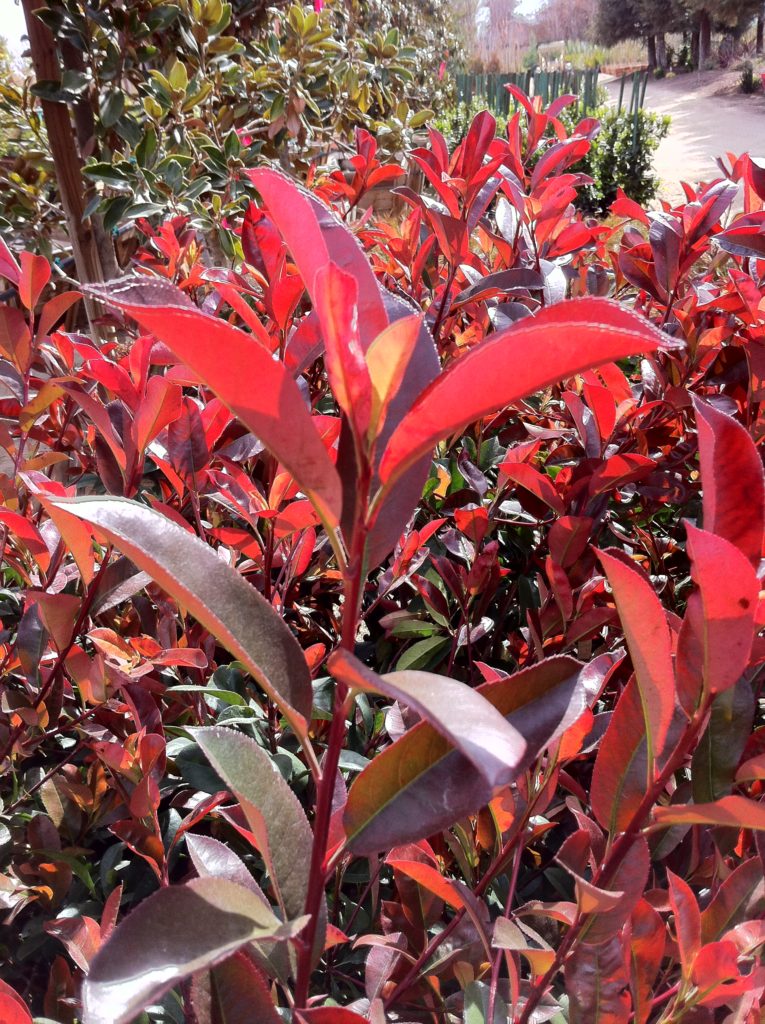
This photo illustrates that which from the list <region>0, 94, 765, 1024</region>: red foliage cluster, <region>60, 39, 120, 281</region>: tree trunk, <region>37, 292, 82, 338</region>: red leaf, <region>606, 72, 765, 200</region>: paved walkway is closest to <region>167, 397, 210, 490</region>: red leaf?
<region>0, 94, 765, 1024</region>: red foliage cluster

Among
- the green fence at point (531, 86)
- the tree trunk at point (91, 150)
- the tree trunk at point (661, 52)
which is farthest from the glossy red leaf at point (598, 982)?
the tree trunk at point (661, 52)

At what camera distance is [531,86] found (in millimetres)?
18828

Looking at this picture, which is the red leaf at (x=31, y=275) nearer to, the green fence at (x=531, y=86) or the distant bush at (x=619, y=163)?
the distant bush at (x=619, y=163)

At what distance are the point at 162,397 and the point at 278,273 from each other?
458 mm

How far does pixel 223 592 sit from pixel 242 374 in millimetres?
143

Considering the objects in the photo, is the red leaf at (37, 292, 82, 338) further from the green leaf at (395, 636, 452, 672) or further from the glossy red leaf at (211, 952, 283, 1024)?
the glossy red leaf at (211, 952, 283, 1024)

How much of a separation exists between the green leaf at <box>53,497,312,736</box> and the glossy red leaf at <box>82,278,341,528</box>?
9cm

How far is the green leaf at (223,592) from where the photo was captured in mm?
413

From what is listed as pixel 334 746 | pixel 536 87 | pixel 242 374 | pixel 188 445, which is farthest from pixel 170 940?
pixel 536 87

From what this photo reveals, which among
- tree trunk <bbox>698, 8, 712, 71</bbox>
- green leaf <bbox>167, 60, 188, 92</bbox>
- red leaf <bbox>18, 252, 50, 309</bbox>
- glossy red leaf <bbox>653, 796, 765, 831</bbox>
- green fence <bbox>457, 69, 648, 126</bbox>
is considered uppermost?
tree trunk <bbox>698, 8, 712, 71</bbox>

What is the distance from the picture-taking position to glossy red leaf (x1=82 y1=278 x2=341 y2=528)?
1.12 feet

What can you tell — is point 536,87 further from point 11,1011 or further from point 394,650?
point 11,1011

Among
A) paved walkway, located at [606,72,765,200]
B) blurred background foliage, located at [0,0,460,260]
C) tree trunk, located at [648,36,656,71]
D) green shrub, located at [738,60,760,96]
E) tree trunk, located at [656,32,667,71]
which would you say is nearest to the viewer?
blurred background foliage, located at [0,0,460,260]

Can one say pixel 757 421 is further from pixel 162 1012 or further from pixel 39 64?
pixel 39 64
